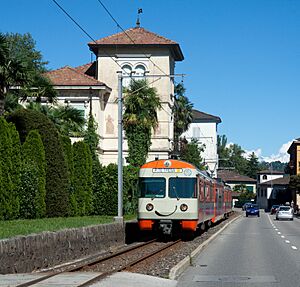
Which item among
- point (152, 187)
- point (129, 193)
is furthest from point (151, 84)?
point (152, 187)

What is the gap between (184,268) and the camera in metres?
17.5


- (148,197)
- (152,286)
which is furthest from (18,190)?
(152,286)

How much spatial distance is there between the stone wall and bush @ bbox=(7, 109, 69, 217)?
20.7 ft

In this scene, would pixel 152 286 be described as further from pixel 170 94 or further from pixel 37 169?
pixel 170 94

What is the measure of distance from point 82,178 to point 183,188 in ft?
37.0

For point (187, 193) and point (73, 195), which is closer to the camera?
point (187, 193)

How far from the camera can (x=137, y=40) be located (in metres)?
59.8

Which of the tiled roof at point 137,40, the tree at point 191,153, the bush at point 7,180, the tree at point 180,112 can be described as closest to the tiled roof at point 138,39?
the tiled roof at point 137,40

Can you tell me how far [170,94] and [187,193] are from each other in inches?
1299

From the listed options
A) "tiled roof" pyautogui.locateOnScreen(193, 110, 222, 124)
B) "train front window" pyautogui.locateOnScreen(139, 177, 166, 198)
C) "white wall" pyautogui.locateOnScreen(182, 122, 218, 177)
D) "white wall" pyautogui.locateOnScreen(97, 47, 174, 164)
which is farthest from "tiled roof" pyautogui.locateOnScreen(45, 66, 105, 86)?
"tiled roof" pyautogui.locateOnScreen(193, 110, 222, 124)

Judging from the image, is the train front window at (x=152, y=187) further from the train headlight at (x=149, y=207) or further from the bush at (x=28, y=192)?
the bush at (x=28, y=192)

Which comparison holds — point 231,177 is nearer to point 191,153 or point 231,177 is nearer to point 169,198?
point 191,153

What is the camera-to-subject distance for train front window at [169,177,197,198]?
28203mm

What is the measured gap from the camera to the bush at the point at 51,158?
31.7 meters
